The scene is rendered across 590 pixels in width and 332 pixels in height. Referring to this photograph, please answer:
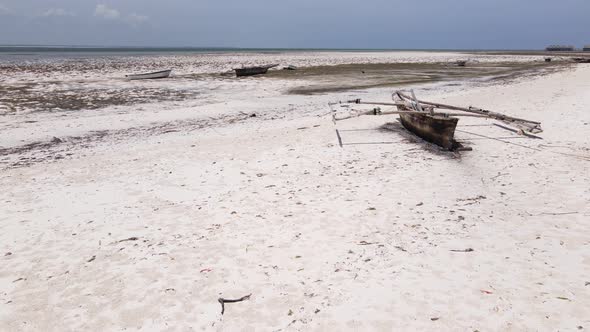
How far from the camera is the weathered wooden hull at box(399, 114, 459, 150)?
9703mm

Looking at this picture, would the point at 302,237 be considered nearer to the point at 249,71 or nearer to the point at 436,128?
the point at 436,128

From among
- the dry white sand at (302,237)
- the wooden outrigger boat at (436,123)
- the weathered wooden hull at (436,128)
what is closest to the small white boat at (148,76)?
the dry white sand at (302,237)

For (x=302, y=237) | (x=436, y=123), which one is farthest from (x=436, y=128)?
(x=302, y=237)

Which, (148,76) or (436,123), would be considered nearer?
(436,123)

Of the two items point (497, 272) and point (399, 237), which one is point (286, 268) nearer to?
point (399, 237)

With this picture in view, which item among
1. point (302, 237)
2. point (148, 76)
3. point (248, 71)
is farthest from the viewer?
point (248, 71)

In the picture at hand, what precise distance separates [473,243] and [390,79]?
26.0m

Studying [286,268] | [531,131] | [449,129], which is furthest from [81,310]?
[531,131]

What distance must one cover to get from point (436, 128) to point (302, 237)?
5.95m

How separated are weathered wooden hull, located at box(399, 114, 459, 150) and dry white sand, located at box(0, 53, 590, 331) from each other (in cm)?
35

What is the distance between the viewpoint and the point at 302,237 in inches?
226

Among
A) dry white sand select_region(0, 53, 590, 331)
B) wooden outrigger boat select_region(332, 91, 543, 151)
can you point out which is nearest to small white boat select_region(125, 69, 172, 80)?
dry white sand select_region(0, 53, 590, 331)

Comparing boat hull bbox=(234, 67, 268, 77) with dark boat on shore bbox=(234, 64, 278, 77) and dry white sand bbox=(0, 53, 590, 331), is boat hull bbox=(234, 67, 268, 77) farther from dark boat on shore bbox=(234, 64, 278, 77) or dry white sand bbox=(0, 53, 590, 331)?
dry white sand bbox=(0, 53, 590, 331)

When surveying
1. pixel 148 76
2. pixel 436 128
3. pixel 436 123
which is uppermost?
pixel 148 76
